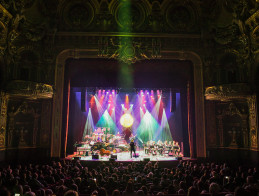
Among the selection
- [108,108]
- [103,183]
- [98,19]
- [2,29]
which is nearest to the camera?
[103,183]

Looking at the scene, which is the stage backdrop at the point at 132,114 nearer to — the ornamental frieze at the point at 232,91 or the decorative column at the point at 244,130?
the decorative column at the point at 244,130

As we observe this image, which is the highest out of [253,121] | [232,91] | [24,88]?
[24,88]

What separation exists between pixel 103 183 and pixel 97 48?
1054 cm

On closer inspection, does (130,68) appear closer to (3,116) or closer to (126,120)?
(3,116)

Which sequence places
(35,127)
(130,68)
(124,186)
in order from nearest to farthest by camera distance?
1. (124,186)
2. (35,127)
3. (130,68)

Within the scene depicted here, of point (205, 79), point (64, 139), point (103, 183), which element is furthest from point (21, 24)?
point (205, 79)

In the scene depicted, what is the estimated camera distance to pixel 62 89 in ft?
47.9

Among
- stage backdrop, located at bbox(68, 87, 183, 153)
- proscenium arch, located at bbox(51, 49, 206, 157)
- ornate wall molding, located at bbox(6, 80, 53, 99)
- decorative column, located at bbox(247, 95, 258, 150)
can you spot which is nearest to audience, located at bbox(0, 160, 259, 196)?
decorative column, located at bbox(247, 95, 258, 150)

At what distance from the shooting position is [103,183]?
6613mm

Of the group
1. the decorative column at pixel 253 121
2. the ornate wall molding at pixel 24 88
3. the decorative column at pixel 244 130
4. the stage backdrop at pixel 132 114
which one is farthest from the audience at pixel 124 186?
the stage backdrop at pixel 132 114

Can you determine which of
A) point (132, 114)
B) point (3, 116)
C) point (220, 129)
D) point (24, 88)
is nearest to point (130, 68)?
point (24, 88)

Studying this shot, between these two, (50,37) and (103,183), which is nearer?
(103,183)

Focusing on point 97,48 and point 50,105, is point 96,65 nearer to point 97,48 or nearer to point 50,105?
point 97,48

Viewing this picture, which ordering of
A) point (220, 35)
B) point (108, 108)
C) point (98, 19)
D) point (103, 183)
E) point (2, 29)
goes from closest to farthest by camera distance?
1. point (103, 183)
2. point (2, 29)
3. point (220, 35)
4. point (98, 19)
5. point (108, 108)
